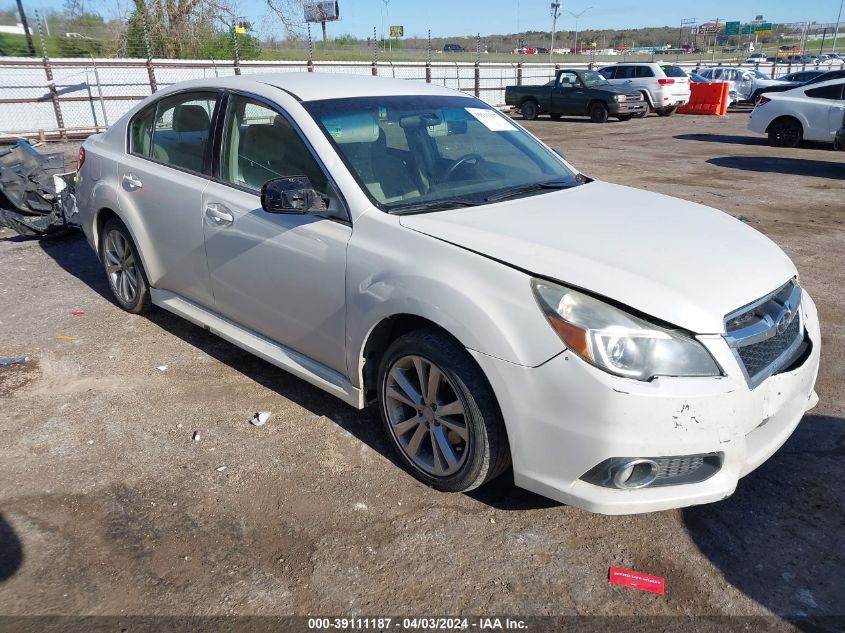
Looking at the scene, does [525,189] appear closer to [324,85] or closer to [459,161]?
[459,161]

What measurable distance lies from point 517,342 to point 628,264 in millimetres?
547

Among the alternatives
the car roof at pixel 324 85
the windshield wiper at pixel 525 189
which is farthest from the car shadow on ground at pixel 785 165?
the car roof at pixel 324 85

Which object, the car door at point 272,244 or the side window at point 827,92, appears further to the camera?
the side window at point 827,92

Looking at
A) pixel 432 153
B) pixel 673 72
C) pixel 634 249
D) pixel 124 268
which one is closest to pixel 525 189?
pixel 432 153

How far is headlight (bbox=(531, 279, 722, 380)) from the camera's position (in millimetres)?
2449

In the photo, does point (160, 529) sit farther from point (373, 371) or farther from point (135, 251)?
point (135, 251)

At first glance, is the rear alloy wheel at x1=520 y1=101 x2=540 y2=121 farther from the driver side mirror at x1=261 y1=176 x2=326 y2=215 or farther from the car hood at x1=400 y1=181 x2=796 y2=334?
the driver side mirror at x1=261 y1=176 x2=326 y2=215

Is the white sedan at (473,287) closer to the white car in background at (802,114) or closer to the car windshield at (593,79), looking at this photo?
the white car in background at (802,114)

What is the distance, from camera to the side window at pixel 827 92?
14698mm

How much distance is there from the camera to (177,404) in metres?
3.99

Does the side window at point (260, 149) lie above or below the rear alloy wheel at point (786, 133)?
above

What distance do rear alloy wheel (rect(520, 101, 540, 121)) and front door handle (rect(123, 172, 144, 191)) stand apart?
2102 centimetres

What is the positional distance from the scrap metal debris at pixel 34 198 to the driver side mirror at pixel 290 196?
5.37 m

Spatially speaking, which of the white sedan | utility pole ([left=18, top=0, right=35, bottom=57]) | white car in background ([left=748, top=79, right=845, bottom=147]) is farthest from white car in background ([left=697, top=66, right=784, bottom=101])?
the white sedan
